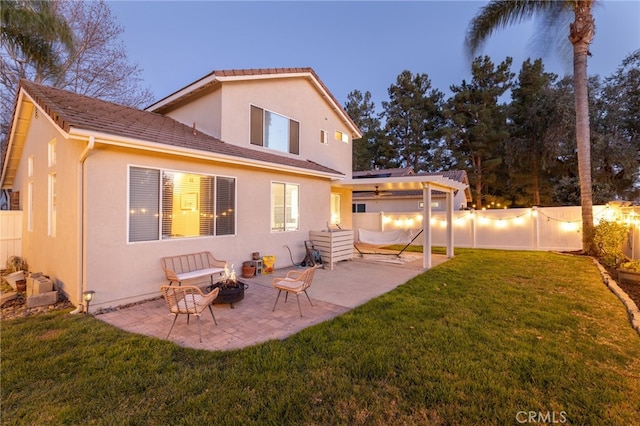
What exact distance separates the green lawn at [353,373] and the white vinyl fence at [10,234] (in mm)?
5870

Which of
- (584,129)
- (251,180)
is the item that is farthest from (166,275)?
(584,129)

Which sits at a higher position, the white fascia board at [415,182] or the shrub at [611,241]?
the white fascia board at [415,182]

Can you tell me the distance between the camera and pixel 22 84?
21.3 feet

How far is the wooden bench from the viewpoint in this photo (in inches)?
208

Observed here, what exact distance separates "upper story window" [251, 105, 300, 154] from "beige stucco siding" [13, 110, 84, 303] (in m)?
4.43

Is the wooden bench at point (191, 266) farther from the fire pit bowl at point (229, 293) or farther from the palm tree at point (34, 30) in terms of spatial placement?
the palm tree at point (34, 30)

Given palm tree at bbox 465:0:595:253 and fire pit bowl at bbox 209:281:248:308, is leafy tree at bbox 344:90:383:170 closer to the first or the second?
palm tree at bbox 465:0:595:253

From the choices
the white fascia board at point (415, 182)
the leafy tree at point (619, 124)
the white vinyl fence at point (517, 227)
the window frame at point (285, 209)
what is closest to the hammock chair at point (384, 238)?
the white vinyl fence at point (517, 227)

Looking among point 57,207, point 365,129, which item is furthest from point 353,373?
point 365,129

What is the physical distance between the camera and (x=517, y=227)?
11.7 meters

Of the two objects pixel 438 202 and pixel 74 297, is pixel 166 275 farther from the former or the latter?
pixel 438 202

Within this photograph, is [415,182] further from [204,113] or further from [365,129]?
[365,129]

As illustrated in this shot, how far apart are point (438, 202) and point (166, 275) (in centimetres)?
1820

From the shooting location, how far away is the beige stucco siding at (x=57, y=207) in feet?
16.1
